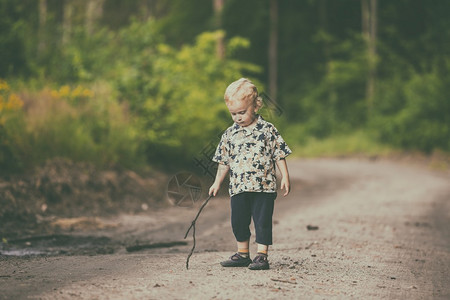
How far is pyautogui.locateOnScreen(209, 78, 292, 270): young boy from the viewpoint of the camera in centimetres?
512

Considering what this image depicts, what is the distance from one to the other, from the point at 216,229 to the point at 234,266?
338cm

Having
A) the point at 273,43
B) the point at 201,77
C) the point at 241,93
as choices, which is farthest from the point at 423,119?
the point at 241,93

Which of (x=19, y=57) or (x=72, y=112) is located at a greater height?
(x=19, y=57)

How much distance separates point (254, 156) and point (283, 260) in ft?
4.12

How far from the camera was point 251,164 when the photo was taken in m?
5.15

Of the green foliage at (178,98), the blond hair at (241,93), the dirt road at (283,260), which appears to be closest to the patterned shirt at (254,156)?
the blond hair at (241,93)

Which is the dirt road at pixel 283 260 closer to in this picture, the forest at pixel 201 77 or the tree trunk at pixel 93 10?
the forest at pixel 201 77

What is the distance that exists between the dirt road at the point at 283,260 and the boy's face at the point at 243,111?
1.36m

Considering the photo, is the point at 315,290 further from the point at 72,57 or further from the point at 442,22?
the point at 442,22

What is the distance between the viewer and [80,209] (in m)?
9.70

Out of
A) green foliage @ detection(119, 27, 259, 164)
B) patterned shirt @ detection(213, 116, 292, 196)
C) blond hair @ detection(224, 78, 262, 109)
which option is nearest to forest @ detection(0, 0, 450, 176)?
green foliage @ detection(119, 27, 259, 164)

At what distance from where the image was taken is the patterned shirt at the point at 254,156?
514 centimetres

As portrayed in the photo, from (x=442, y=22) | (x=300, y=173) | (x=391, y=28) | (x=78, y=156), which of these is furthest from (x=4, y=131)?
(x=391, y=28)

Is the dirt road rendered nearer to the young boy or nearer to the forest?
the young boy
